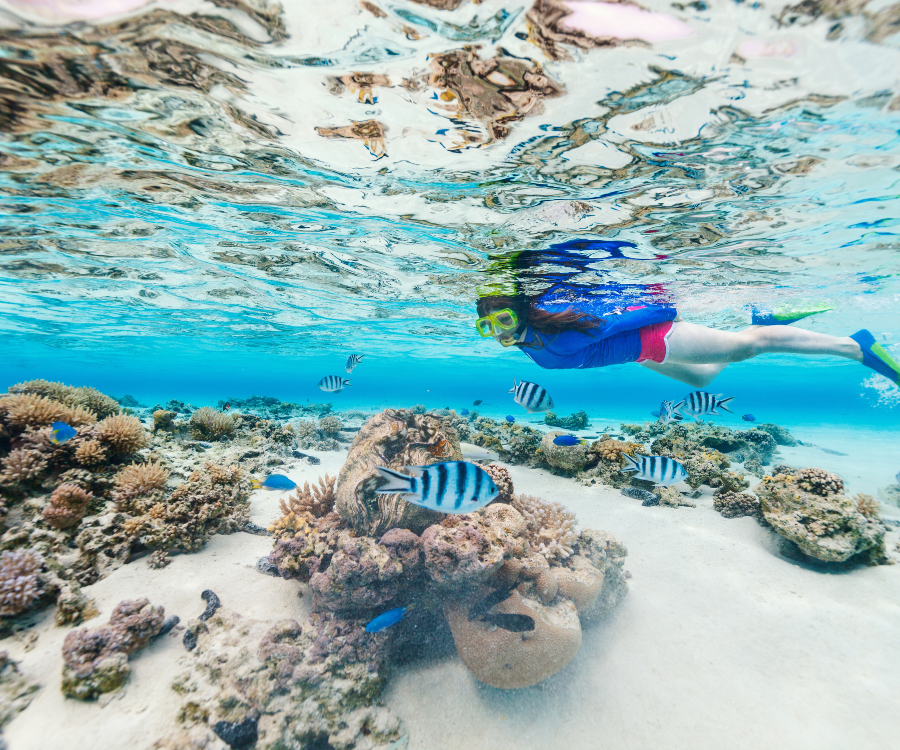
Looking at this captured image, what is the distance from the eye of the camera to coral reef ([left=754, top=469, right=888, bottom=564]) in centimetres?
565

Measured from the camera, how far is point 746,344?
21.1 feet

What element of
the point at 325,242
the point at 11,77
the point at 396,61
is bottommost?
the point at 325,242

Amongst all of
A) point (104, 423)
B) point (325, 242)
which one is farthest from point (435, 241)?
point (104, 423)

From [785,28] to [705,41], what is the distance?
2.48 feet

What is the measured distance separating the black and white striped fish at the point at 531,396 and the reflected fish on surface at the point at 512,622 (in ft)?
11.1

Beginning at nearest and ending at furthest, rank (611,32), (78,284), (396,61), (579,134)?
(611,32) → (396,61) → (579,134) → (78,284)

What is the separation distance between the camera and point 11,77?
4.90 metres

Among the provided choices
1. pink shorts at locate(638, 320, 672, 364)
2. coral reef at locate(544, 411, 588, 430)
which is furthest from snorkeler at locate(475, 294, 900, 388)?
coral reef at locate(544, 411, 588, 430)

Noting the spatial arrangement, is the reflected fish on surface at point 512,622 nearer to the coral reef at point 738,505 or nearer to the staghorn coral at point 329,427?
the coral reef at point 738,505

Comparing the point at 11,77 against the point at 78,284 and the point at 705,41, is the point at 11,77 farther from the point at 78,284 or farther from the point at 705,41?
the point at 78,284

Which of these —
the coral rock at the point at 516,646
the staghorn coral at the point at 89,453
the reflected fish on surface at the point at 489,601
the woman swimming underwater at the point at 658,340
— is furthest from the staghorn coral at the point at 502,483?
the staghorn coral at the point at 89,453

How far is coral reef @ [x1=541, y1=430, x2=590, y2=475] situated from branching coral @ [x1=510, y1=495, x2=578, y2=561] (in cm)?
392

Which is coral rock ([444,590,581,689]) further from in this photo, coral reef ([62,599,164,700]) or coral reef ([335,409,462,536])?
coral reef ([62,599,164,700])

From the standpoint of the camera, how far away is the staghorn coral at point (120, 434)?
5891 mm
